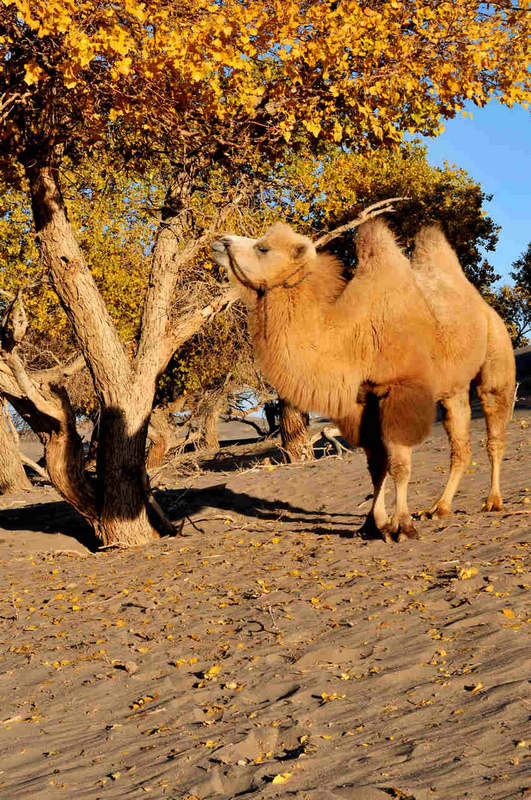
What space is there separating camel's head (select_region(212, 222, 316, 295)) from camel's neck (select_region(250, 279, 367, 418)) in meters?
0.11

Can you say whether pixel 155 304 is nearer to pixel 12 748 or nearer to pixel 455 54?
pixel 455 54

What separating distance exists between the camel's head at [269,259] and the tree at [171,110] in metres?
1.88

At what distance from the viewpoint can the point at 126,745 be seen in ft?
12.4

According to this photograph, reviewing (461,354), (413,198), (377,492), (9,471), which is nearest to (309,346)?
(377,492)

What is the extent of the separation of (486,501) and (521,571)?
10.3 ft

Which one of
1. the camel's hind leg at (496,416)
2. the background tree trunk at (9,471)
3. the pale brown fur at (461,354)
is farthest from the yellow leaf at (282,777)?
the background tree trunk at (9,471)

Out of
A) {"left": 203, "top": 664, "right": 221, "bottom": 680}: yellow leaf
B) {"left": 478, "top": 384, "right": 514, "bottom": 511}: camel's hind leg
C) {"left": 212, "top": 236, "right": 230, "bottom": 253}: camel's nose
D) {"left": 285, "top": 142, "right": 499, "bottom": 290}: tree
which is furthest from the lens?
{"left": 285, "top": 142, "right": 499, "bottom": 290}: tree

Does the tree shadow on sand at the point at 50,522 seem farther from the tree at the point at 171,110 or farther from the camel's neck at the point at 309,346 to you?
the camel's neck at the point at 309,346

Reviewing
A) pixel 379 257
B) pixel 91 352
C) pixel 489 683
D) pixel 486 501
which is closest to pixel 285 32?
pixel 379 257

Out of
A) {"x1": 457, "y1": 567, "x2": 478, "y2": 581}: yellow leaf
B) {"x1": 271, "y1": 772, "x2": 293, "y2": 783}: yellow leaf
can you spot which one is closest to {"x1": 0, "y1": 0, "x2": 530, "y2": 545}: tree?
{"x1": 457, "y1": 567, "x2": 478, "y2": 581}: yellow leaf

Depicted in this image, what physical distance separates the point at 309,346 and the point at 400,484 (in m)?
1.59

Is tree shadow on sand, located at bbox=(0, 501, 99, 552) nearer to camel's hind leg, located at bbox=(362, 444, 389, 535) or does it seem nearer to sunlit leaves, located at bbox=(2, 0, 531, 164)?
camel's hind leg, located at bbox=(362, 444, 389, 535)

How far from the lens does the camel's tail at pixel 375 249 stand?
7.60m

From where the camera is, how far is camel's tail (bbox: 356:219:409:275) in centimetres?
760
